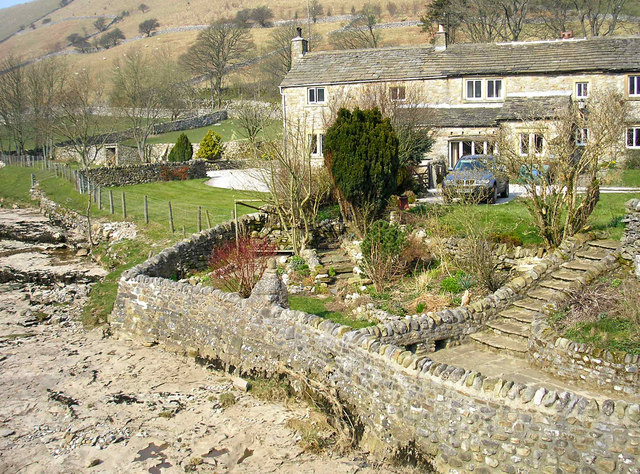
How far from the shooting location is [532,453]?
9508mm

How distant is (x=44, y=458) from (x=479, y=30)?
184ft

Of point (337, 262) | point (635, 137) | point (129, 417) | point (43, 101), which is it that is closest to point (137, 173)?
point (337, 262)

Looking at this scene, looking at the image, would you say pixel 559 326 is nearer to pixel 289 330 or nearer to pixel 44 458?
pixel 289 330

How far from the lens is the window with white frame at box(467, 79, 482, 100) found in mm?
37719

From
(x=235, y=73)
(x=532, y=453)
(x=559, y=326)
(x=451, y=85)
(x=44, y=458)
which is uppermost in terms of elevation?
(x=235, y=73)

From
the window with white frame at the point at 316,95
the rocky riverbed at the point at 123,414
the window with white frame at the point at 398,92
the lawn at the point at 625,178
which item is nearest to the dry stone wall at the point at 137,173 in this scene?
the window with white frame at the point at 316,95

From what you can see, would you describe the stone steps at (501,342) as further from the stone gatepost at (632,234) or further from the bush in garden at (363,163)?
the bush in garden at (363,163)

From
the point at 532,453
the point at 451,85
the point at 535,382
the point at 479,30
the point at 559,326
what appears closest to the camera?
the point at 532,453

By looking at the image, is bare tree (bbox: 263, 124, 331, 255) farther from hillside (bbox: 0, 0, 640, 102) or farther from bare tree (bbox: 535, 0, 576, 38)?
hillside (bbox: 0, 0, 640, 102)

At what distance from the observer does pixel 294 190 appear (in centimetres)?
2159

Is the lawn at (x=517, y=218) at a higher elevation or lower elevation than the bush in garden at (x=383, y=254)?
higher

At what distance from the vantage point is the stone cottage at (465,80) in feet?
115

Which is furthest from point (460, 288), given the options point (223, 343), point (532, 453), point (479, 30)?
point (479, 30)

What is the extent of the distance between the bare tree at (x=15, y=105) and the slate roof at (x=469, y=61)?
31483mm
